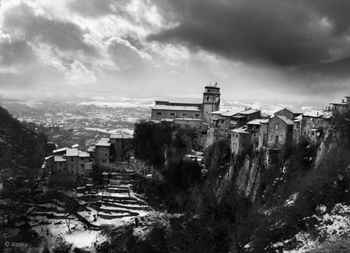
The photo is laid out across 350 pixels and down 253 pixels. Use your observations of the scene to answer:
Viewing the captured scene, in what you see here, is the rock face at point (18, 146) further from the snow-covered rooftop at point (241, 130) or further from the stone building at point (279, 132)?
the stone building at point (279, 132)

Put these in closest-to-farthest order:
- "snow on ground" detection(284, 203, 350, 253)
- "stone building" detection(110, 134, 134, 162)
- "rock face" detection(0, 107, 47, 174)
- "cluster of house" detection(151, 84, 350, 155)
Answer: "snow on ground" detection(284, 203, 350, 253)
"cluster of house" detection(151, 84, 350, 155)
"stone building" detection(110, 134, 134, 162)
"rock face" detection(0, 107, 47, 174)

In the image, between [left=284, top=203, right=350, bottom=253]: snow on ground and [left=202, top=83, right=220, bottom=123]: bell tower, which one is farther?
[left=202, top=83, right=220, bottom=123]: bell tower

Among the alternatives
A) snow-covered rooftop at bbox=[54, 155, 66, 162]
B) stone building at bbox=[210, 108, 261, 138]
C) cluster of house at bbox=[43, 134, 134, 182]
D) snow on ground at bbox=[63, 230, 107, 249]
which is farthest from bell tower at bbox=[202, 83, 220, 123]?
snow on ground at bbox=[63, 230, 107, 249]

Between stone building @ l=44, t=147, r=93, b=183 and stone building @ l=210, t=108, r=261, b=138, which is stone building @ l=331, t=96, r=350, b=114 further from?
stone building @ l=44, t=147, r=93, b=183

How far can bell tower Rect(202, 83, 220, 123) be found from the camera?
6447 centimetres

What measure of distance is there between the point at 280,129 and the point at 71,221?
115 feet

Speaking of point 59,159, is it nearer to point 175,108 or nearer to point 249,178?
point 175,108

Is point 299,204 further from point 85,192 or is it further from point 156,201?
point 85,192

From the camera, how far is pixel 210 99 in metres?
65.2

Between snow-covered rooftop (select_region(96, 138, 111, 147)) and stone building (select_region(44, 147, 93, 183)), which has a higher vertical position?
snow-covered rooftop (select_region(96, 138, 111, 147))

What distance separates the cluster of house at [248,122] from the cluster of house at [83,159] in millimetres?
9284

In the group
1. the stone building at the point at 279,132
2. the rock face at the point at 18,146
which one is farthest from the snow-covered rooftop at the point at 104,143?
the stone building at the point at 279,132

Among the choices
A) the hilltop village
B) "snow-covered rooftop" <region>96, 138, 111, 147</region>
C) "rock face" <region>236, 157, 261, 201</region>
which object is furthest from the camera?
"snow-covered rooftop" <region>96, 138, 111, 147</region>

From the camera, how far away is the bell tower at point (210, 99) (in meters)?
64.5
